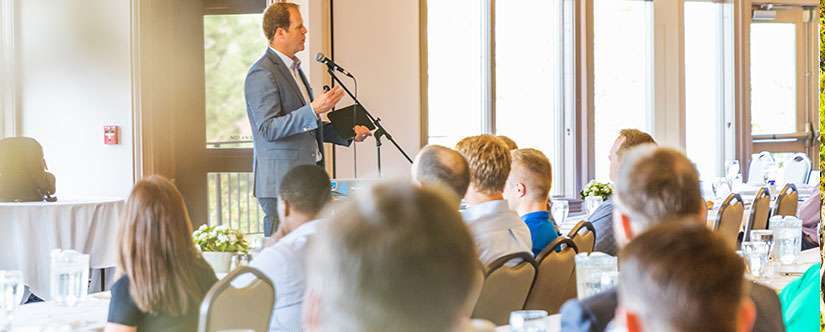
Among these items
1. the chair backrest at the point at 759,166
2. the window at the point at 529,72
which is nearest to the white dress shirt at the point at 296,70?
the window at the point at 529,72

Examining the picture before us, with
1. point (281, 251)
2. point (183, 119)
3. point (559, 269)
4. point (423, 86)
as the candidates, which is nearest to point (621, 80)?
point (423, 86)

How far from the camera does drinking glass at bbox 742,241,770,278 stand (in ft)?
13.3

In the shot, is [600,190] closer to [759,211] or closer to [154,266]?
[759,211]

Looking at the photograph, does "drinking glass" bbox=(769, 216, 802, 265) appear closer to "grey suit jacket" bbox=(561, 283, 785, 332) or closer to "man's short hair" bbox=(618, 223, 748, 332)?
"grey suit jacket" bbox=(561, 283, 785, 332)

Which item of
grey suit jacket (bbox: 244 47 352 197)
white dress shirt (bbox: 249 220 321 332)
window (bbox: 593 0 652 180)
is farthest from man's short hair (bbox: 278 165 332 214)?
window (bbox: 593 0 652 180)

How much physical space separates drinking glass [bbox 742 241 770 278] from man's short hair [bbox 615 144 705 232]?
1545 millimetres

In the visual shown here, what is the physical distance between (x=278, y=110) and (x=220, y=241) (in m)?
1.69

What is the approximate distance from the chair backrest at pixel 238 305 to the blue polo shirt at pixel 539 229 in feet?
5.08

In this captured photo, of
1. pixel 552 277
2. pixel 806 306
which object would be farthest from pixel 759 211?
pixel 806 306

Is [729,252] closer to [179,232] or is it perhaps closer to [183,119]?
[179,232]

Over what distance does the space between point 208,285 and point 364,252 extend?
6.93 ft

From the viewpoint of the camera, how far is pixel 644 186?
2541 millimetres

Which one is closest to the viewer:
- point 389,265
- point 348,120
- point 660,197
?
point 389,265

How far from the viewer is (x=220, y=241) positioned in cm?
409
